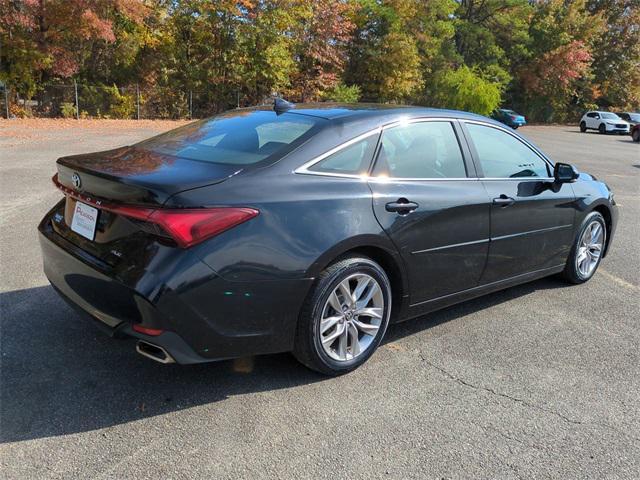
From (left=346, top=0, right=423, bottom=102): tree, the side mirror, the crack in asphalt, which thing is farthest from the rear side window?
(left=346, top=0, right=423, bottom=102): tree

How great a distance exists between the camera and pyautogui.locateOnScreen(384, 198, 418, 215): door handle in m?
3.30

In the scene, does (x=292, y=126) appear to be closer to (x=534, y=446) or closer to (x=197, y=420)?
(x=197, y=420)

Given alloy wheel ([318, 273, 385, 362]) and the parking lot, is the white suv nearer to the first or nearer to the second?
the parking lot

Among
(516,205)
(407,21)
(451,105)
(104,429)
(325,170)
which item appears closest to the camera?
(104,429)

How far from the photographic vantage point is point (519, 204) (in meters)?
4.14

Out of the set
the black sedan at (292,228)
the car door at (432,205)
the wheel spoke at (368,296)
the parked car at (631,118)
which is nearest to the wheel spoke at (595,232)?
the black sedan at (292,228)

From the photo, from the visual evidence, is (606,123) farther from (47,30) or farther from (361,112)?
(361,112)

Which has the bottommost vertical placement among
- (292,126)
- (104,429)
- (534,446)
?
(104,429)

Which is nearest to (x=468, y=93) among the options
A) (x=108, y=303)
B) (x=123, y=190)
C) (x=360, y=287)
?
(x=360, y=287)

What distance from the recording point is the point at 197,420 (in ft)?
9.18

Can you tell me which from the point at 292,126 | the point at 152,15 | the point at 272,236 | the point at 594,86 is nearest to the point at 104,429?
the point at 272,236

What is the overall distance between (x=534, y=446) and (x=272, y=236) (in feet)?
5.46

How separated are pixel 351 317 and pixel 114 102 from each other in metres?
25.9

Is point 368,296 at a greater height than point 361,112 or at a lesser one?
lesser
